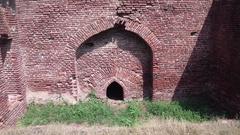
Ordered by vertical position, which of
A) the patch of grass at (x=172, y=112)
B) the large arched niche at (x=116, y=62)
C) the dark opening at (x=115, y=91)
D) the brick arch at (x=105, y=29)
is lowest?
the patch of grass at (x=172, y=112)

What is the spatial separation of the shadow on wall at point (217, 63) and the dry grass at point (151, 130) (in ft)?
4.67

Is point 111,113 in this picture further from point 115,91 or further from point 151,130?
point 151,130

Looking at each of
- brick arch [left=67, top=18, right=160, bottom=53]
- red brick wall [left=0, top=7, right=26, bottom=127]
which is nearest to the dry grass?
red brick wall [left=0, top=7, right=26, bottom=127]

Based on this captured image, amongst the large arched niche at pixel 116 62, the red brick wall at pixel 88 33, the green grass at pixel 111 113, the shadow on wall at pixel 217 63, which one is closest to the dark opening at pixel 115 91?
the large arched niche at pixel 116 62

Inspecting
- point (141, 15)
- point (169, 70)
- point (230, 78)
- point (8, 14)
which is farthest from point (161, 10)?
point (8, 14)

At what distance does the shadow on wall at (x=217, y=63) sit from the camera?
9.11 m

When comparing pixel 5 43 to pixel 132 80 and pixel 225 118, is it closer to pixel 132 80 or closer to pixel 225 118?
pixel 132 80

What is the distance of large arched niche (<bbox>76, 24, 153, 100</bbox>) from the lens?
33.3 feet

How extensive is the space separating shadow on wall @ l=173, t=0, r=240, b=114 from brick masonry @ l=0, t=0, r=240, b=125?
0.09 ft

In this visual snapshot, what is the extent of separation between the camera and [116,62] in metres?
10.2

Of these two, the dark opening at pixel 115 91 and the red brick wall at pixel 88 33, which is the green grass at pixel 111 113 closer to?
the red brick wall at pixel 88 33

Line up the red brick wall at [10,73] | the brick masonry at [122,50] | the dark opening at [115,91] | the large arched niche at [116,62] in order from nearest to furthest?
the red brick wall at [10,73] < the brick masonry at [122,50] < the large arched niche at [116,62] < the dark opening at [115,91]

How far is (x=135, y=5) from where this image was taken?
9.89 meters

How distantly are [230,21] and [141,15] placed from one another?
233cm
